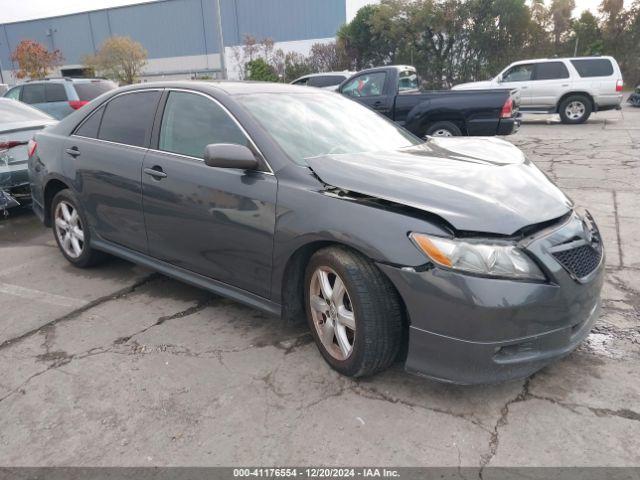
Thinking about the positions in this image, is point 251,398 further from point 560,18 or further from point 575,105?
point 560,18

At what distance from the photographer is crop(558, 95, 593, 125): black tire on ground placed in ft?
47.7

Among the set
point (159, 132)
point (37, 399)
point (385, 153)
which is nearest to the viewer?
point (37, 399)

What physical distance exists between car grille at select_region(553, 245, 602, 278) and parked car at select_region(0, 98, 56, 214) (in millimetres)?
5780

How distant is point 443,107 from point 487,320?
7188 millimetres

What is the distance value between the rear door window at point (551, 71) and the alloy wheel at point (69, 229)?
13770 millimetres

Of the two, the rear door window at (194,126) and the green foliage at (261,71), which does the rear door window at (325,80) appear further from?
the green foliage at (261,71)

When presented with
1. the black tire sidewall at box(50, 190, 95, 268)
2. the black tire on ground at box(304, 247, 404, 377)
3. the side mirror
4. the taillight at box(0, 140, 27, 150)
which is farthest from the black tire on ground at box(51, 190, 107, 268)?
the black tire on ground at box(304, 247, 404, 377)

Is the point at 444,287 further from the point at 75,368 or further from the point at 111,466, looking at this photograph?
the point at 75,368

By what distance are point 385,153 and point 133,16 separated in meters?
61.9

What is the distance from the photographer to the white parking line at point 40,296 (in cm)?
402

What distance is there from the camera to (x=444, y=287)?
2344mm

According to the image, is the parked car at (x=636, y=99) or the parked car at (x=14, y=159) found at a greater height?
the parked car at (x=14, y=159)

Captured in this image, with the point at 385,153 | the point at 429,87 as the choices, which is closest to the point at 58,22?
the point at 429,87

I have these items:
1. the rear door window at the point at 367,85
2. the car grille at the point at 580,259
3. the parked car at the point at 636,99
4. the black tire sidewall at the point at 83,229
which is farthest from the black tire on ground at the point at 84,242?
the parked car at the point at 636,99
